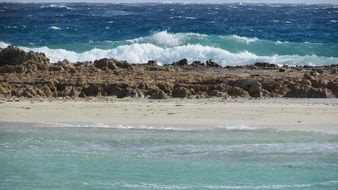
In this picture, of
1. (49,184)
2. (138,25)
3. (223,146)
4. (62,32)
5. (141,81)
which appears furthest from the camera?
(138,25)

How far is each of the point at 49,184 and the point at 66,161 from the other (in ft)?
3.08

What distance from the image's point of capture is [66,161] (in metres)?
9.34

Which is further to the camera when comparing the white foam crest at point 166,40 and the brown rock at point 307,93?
the white foam crest at point 166,40

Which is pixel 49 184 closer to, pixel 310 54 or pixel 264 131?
pixel 264 131

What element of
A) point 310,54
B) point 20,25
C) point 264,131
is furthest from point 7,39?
point 264,131

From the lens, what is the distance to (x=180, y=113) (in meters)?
11.8

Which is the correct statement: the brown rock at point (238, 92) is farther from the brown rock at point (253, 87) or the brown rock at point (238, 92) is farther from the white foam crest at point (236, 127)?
the white foam crest at point (236, 127)

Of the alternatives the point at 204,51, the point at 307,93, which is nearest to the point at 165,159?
the point at 307,93

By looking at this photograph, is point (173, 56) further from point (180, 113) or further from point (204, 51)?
point (180, 113)

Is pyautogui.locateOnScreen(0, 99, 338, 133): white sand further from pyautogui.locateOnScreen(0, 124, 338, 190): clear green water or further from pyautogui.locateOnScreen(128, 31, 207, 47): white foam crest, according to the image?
A: pyautogui.locateOnScreen(128, 31, 207, 47): white foam crest

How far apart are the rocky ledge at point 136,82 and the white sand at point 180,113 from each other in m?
0.49

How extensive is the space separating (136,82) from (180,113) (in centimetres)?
190

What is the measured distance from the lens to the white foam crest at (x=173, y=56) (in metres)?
23.3

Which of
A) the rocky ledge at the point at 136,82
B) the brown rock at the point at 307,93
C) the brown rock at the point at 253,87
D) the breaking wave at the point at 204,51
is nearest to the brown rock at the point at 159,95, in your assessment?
the rocky ledge at the point at 136,82
